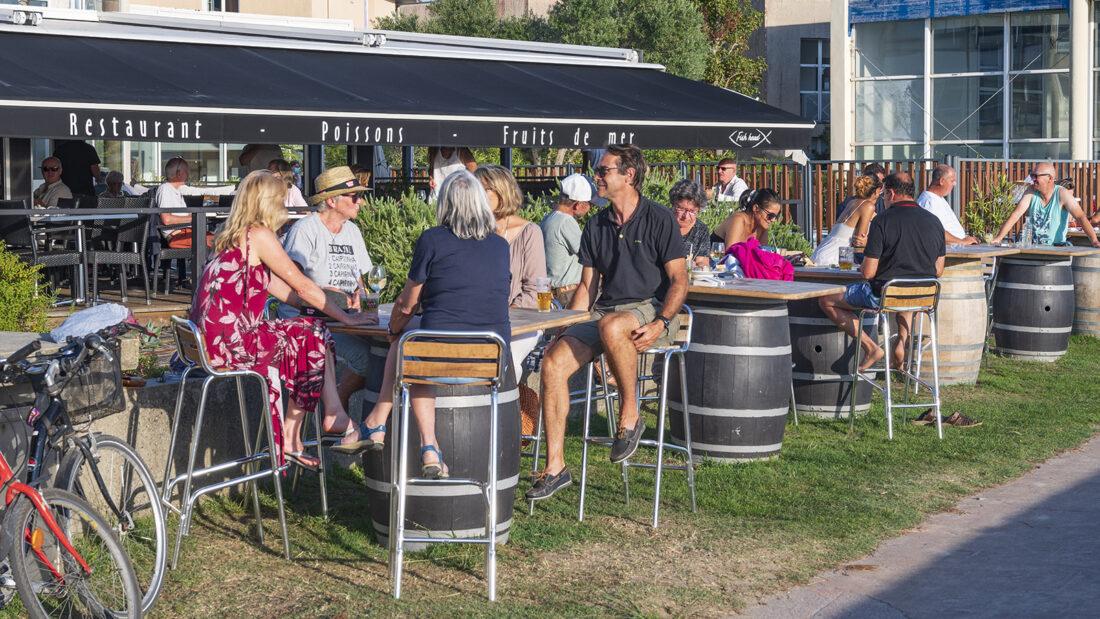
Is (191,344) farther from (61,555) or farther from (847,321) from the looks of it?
(847,321)

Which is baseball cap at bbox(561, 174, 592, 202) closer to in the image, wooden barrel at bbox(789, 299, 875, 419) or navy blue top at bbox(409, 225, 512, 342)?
wooden barrel at bbox(789, 299, 875, 419)

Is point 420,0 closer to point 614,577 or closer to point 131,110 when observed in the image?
point 131,110

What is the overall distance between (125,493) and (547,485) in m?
1.97

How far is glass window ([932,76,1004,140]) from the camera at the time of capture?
26.8 meters

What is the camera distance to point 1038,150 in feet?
87.1

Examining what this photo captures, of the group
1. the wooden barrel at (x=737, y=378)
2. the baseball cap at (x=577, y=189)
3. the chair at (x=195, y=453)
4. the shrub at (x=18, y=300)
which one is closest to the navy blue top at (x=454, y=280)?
the chair at (x=195, y=453)

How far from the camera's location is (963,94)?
27.2 metres

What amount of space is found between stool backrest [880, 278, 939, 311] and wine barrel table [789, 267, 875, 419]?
34cm

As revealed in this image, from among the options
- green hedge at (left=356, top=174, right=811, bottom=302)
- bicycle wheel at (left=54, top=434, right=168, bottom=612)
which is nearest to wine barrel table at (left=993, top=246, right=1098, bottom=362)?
green hedge at (left=356, top=174, right=811, bottom=302)

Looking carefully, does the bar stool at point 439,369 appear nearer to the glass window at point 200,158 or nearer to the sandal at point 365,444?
the sandal at point 365,444

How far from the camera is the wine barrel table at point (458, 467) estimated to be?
5.66 m

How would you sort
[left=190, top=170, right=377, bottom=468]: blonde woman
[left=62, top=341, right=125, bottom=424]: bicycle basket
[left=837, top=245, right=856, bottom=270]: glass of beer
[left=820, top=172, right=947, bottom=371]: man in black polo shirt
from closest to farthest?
[left=62, top=341, right=125, bottom=424]: bicycle basket
[left=190, top=170, right=377, bottom=468]: blonde woman
[left=820, top=172, right=947, bottom=371]: man in black polo shirt
[left=837, top=245, right=856, bottom=270]: glass of beer

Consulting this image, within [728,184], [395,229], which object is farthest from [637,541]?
[728,184]

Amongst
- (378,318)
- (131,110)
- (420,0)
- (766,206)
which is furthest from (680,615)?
(420,0)
